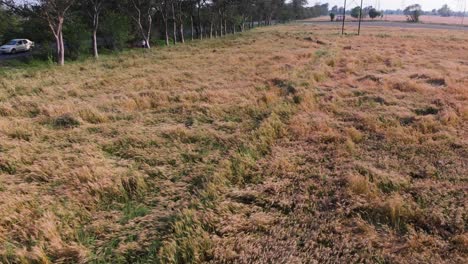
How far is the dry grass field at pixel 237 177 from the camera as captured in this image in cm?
329

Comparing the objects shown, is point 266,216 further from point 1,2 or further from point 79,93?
point 1,2

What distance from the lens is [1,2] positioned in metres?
18.7

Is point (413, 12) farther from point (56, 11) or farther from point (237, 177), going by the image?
point (237, 177)

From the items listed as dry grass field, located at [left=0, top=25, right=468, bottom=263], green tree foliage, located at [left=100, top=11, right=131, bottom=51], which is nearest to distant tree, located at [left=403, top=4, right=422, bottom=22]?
green tree foliage, located at [left=100, top=11, right=131, bottom=51]

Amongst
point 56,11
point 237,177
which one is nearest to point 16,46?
point 56,11

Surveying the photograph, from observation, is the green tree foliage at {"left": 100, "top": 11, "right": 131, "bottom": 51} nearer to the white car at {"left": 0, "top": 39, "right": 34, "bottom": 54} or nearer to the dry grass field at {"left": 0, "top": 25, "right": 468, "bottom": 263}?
the white car at {"left": 0, "top": 39, "right": 34, "bottom": 54}

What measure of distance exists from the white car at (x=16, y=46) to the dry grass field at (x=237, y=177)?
86.5 feet

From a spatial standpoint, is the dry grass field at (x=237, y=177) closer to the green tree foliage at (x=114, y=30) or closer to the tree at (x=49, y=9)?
the tree at (x=49, y=9)

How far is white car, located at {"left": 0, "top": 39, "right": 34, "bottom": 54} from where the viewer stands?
30.2 meters

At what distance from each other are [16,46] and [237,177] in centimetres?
3630

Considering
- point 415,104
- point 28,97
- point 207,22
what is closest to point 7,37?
point 207,22

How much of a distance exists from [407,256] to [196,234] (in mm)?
A: 2295

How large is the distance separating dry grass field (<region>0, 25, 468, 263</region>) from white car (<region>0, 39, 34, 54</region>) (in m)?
26.4

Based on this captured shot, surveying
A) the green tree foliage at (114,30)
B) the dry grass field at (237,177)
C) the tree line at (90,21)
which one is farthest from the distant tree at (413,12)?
the dry grass field at (237,177)
